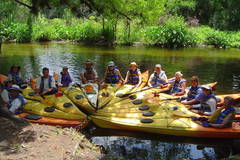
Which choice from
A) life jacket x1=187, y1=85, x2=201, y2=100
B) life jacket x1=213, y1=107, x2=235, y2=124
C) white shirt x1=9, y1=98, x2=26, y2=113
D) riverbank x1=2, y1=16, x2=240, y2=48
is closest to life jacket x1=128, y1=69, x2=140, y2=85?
life jacket x1=187, y1=85, x2=201, y2=100

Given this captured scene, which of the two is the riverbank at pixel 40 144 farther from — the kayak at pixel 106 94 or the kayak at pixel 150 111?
the kayak at pixel 106 94

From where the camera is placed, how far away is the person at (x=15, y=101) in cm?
791

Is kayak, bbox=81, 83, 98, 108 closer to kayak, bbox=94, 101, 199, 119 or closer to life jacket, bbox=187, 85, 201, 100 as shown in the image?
kayak, bbox=94, 101, 199, 119

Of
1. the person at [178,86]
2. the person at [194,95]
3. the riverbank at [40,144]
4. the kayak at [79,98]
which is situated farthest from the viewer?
the person at [178,86]

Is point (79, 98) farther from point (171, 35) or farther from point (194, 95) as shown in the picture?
point (171, 35)

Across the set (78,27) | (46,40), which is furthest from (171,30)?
(46,40)

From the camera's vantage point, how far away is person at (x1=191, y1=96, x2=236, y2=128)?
705cm

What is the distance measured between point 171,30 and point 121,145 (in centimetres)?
1830

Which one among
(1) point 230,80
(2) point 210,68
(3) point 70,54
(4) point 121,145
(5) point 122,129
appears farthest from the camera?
(3) point 70,54

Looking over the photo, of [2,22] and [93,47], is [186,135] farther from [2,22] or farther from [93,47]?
[2,22]

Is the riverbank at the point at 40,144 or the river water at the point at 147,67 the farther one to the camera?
the river water at the point at 147,67

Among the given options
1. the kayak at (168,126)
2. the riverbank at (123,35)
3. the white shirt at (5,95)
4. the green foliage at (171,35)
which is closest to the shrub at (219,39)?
the riverbank at (123,35)

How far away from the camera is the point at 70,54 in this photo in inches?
791

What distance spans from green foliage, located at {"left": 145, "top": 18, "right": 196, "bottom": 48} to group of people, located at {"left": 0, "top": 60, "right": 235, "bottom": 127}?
14.3 meters
